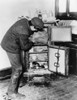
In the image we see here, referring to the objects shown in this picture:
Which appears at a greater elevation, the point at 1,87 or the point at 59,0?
the point at 59,0

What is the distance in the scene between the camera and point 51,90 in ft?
13.3

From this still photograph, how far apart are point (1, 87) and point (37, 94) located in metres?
0.84

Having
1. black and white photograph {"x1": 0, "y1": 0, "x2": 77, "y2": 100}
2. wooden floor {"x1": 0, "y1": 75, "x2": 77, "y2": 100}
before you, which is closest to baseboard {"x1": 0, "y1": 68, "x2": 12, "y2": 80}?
black and white photograph {"x1": 0, "y1": 0, "x2": 77, "y2": 100}

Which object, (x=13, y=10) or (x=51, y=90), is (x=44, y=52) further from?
(x=13, y=10)

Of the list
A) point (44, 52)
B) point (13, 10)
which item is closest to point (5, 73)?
point (44, 52)

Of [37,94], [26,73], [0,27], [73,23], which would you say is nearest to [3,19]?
[0,27]

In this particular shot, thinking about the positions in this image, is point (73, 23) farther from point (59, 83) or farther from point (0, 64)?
point (0, 64)

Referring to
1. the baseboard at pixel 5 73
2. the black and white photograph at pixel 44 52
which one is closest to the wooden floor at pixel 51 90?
the black and white photograph at pixel 44 52

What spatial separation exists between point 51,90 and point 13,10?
211 cm

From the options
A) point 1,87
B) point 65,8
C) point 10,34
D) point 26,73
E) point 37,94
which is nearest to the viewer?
point 10,34

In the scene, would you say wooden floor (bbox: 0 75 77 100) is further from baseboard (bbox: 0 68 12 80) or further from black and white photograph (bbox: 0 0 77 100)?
baseboard (bbox: 0 68 12 80)

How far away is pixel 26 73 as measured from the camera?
4688 millimetres

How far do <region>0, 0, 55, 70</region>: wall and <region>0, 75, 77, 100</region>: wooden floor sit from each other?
654 mm

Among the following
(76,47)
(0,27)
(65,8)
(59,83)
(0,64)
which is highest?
(65,8)
